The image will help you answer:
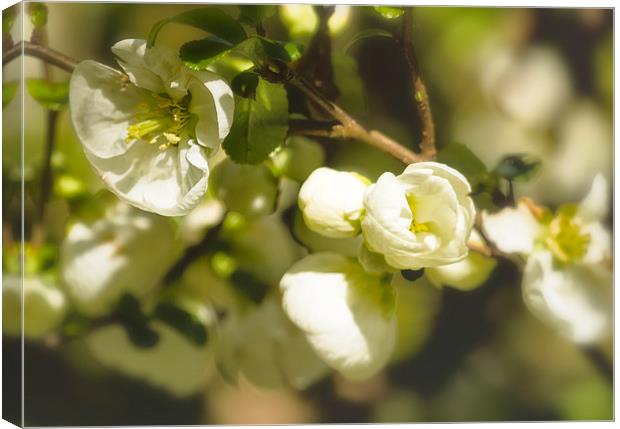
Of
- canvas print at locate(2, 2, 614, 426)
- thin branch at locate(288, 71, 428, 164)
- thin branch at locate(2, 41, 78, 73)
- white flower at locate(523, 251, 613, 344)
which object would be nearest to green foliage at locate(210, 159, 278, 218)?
canvas print at locate(2, 2, 614, 426)

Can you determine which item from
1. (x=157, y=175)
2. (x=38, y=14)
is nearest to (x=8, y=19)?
(x=38, y=14)

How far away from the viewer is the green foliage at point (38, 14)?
1503 millimetres

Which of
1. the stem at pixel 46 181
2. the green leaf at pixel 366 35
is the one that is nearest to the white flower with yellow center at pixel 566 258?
the green leaf at pixel 366 35

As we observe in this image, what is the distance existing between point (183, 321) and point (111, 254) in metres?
0.12

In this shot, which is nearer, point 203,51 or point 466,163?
point 203,51

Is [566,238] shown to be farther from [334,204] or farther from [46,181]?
[46,181]

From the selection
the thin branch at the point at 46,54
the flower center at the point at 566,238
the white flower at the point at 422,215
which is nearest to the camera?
the white flower at the point at 422,215

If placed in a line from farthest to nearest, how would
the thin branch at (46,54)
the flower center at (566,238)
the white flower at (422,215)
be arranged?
the flower center at (566,238), the thin branch at (46,54), the white flower at (422,215)

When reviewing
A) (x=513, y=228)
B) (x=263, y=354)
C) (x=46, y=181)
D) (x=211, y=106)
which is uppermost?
(x=211, y=106)

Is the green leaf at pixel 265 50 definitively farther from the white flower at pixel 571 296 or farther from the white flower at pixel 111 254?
→ the white flower at pixel 571 296

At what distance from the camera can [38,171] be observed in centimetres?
151

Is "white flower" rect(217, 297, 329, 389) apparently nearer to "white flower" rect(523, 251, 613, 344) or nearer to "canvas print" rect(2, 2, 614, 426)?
"canvas print" rect(2, 2, 614, 426)

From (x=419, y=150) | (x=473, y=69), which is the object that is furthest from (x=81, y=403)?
(x=473, y=69)

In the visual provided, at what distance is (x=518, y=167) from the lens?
5.21 ft
